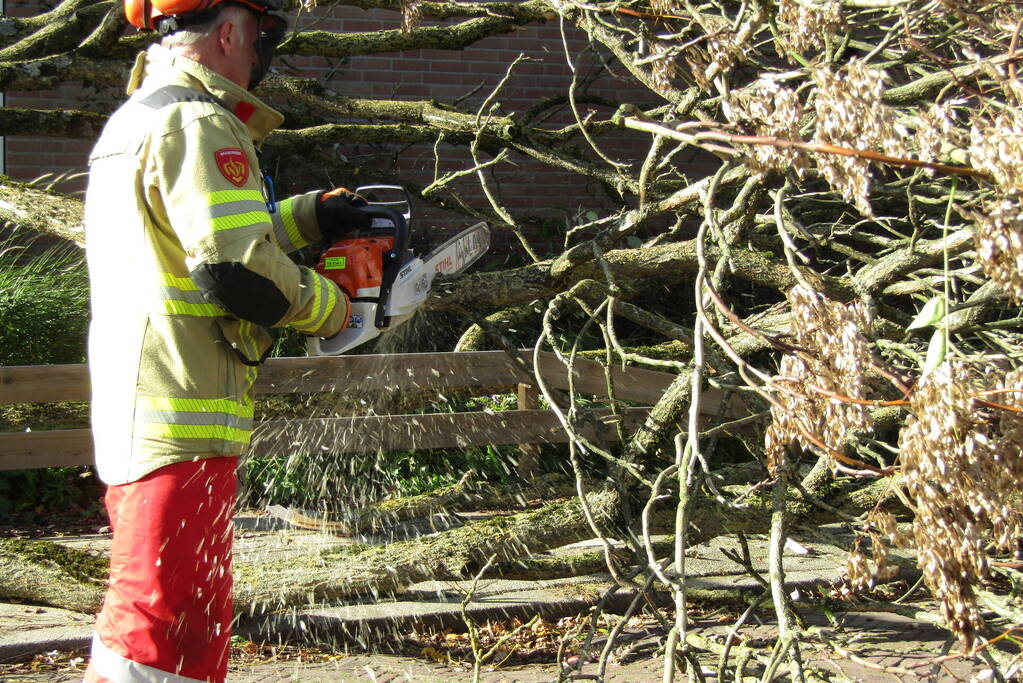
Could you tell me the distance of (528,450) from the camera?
5840 millimetres

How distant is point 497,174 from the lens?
8.14 meters

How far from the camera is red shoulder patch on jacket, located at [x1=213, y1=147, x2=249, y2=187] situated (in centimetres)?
227

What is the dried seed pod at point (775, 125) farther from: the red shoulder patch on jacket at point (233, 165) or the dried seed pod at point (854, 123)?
the red shoulder patch on jacket at point (233, 165)

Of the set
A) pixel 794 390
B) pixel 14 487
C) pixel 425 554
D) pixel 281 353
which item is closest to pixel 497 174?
pixel 281 353

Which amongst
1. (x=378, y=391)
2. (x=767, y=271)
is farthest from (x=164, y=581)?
(x=378, y=391)

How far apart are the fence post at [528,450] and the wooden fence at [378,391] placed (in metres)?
0.01

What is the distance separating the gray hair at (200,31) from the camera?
246cm

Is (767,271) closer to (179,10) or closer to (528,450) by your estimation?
(179,10)

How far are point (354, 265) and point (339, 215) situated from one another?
212 mm

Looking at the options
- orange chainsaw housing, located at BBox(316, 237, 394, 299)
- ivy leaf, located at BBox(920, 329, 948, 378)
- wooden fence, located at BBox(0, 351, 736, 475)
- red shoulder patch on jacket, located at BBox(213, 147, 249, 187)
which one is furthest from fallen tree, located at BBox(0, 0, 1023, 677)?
red shoulder patch on jacket, located at BBox(213, 147, 249, 187)

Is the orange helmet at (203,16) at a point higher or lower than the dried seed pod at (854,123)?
higher

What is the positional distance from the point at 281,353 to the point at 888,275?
4167 millimetres

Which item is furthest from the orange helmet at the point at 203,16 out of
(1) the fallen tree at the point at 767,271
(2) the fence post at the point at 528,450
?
(2) the fence post at the point at 528,450

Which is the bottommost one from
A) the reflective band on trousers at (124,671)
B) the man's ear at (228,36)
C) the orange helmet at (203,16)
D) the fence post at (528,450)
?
the fence post at (528,450)
